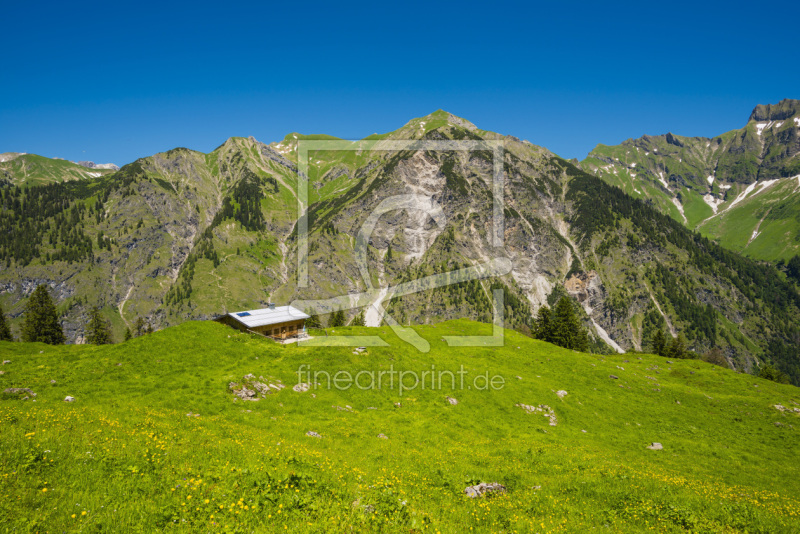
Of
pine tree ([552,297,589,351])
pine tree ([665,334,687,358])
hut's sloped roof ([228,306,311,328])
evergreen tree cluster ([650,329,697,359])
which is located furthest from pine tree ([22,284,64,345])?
pine tree ([665,334,687,358])

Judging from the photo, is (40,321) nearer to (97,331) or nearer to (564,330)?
(97,331)

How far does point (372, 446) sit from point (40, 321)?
97.0 m

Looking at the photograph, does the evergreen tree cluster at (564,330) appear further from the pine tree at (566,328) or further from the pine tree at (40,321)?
the pine tree at (40,321)

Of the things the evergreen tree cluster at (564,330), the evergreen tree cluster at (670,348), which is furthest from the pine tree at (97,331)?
the evergreen tree cluster at (670,348)

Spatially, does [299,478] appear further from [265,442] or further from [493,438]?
[493,438]

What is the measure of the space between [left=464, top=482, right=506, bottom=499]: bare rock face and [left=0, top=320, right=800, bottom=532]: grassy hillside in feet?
1.42

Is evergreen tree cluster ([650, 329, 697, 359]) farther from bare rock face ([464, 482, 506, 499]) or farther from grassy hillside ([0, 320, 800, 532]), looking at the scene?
bare rock face ([464, 482, 506, 499])

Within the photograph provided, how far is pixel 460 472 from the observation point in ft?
66.5

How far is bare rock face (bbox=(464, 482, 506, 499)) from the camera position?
16.7 metres

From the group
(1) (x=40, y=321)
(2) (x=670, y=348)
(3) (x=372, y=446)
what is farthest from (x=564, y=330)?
(1) (x=40, y=321)

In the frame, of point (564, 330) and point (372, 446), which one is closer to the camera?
point (372, 446)

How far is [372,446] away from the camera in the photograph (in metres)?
25.7

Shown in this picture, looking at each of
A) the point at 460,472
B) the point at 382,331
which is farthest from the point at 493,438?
the point at 382,331

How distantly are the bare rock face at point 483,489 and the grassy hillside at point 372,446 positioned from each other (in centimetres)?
43
